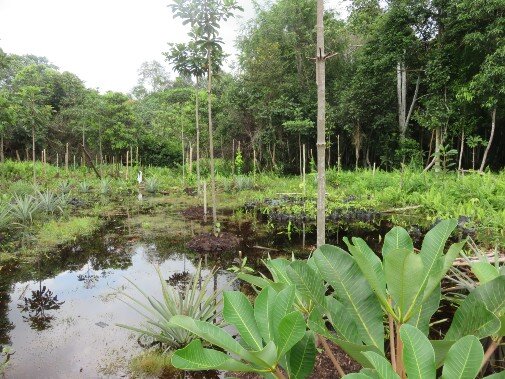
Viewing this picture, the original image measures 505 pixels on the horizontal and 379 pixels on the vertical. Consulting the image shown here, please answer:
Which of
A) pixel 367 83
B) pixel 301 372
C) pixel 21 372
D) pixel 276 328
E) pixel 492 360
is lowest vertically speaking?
pixel 21 372

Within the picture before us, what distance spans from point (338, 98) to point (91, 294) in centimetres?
1414

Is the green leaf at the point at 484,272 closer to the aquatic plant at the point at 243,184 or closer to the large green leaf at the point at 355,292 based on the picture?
the large green leaf at the point at 355,292

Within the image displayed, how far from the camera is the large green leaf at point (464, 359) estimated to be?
649 mm

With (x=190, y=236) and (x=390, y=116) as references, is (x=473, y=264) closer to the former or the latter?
(x=190, y=236)

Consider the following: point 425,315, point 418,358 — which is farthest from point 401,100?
point 418,358

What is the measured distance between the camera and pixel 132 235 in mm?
6797

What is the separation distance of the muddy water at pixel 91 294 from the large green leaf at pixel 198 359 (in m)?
2.34

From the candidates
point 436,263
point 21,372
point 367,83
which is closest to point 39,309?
point 21,372

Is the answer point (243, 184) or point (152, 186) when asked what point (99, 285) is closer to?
point (243, 184)

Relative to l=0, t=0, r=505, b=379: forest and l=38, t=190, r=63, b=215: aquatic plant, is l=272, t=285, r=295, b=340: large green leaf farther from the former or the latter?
l=38, t=190, r=63, b=215: aquatic plant

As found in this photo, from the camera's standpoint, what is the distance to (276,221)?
786cm

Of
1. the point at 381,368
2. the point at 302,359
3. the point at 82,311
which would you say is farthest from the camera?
the point at 82,311

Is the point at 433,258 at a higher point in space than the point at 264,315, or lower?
higher

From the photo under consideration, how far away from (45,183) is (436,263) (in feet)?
47.3
